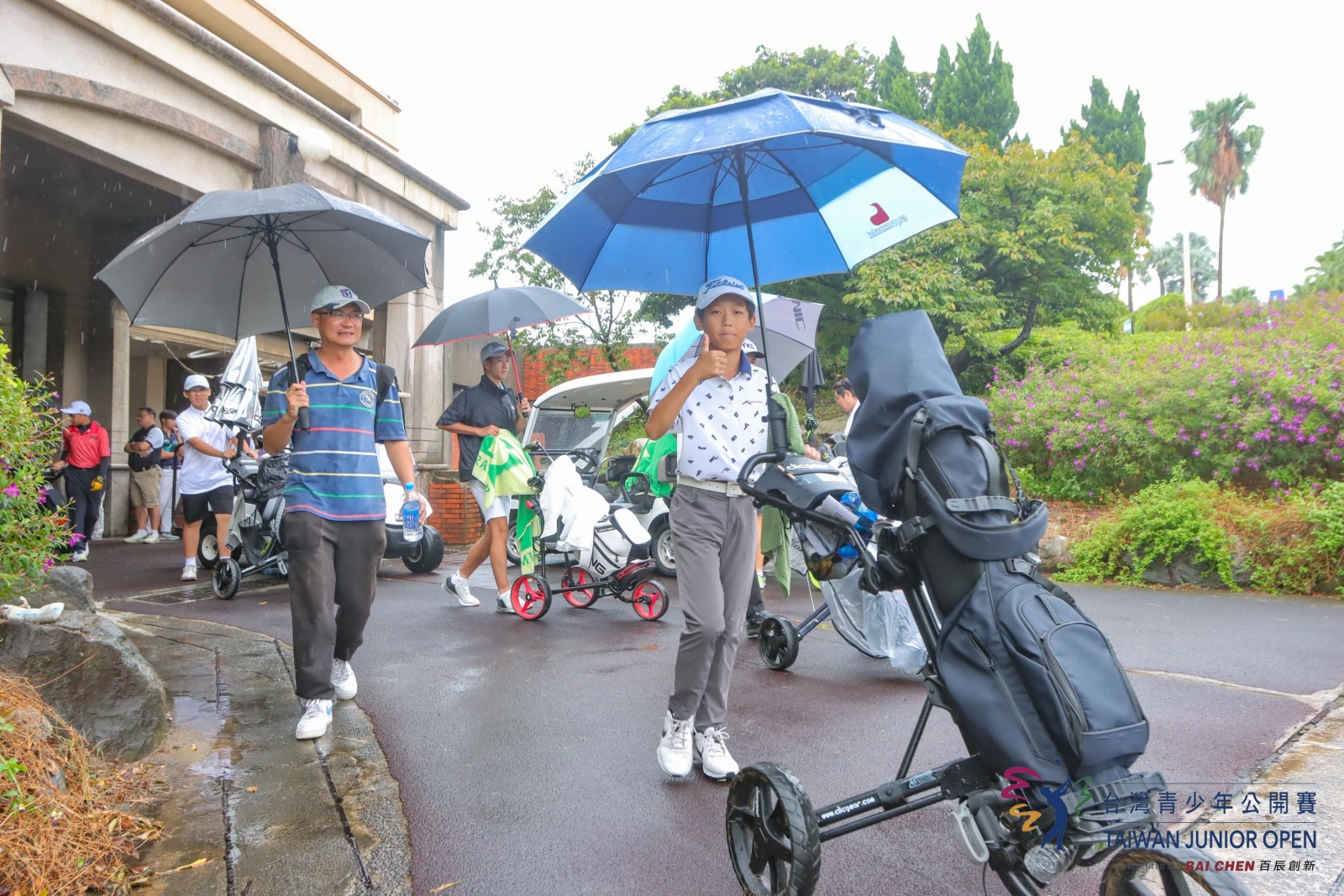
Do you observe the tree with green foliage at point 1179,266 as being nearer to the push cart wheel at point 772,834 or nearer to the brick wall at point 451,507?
the brick wall at point 451,507

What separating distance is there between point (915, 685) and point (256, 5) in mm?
13708

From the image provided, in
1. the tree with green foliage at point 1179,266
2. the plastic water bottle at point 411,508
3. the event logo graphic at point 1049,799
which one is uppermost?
the tree with green foliage at point 1179,266

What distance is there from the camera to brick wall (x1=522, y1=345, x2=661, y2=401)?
67.4 ft

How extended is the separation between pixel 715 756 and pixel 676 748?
0.16m

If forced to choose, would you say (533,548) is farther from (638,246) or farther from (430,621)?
(638,246)

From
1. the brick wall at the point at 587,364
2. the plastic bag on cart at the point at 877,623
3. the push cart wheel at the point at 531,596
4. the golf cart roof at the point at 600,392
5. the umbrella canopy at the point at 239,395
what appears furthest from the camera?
the brick wall at the point at 587,364

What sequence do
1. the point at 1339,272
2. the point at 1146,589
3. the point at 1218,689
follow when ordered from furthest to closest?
1. the point at 1339,272
2. the point at 1146,589
3. the point at 1218,689

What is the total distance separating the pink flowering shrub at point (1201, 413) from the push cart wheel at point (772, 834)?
8.50 m

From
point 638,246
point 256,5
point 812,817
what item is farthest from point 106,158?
point 812,817

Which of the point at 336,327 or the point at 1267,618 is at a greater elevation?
the point at 336,327

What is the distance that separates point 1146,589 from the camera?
28.9 ft

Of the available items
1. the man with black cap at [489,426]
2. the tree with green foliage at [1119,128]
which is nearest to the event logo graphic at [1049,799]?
the man with black cap at [489,426]

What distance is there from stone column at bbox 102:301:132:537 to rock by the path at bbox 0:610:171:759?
11.6 m

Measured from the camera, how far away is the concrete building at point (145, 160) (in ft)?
30.6
